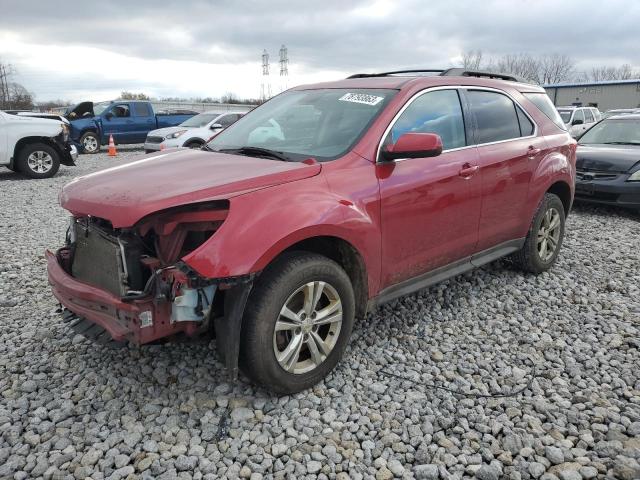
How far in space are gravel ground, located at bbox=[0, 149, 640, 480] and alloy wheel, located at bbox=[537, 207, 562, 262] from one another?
69cm

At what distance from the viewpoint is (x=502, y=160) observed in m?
4.09

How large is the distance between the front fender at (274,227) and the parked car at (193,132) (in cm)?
1112

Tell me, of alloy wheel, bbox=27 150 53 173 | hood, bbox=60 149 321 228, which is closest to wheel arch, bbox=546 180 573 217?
hood, bbox=60 149 321 228

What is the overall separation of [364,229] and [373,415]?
3.55 ft

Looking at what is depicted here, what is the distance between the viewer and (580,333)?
3.78 meters

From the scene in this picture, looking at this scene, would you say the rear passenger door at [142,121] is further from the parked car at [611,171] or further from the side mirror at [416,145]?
the side mirror at [416,145]

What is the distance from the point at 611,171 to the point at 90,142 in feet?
55.6

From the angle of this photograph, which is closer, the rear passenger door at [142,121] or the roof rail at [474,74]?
the roof rail at [474,74]

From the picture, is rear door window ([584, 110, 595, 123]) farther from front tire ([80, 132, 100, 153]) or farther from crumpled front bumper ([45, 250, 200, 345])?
crumpled front bumper ([45, 250, 200, 345])

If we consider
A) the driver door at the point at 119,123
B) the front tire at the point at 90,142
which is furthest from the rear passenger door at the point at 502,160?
the driver door at the point at 119,123

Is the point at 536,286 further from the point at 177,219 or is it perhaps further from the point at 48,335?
the point at 48,335

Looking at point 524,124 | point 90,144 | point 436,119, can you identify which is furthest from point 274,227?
point 90,144

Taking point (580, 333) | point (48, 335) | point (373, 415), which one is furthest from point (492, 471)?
point (48, 335)

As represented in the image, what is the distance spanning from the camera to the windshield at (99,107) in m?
19.3
